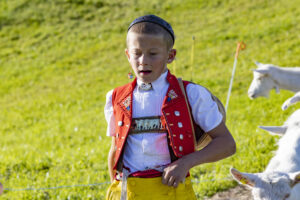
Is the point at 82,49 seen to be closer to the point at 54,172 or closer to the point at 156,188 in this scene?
the point at 54,172

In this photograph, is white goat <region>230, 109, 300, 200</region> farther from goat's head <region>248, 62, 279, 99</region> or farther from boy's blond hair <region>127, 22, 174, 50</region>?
goat's head <region>248, 62, 279, 99</region>

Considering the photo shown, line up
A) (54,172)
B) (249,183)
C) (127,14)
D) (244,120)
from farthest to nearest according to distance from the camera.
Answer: (127,14)
(244,120)
(54,172)
(249,183)

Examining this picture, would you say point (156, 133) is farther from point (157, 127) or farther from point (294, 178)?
point (294, 178)

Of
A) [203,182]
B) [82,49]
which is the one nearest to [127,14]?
[82,49]

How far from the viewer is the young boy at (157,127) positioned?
220 centimetres

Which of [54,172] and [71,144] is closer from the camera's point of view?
[54,172]

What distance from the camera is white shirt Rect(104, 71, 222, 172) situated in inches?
89.0

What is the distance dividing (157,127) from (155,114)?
8 cm

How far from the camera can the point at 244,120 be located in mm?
8406

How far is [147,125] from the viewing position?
2.28 metres

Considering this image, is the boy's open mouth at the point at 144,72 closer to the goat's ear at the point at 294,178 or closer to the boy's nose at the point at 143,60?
the boy's nose at the point at 143,60

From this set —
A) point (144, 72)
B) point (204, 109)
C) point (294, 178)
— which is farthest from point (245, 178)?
point (144, 72)

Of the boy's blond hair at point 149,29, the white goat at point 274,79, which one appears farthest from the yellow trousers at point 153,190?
the white goat at point 274,79

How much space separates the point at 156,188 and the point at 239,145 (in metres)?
4.56
